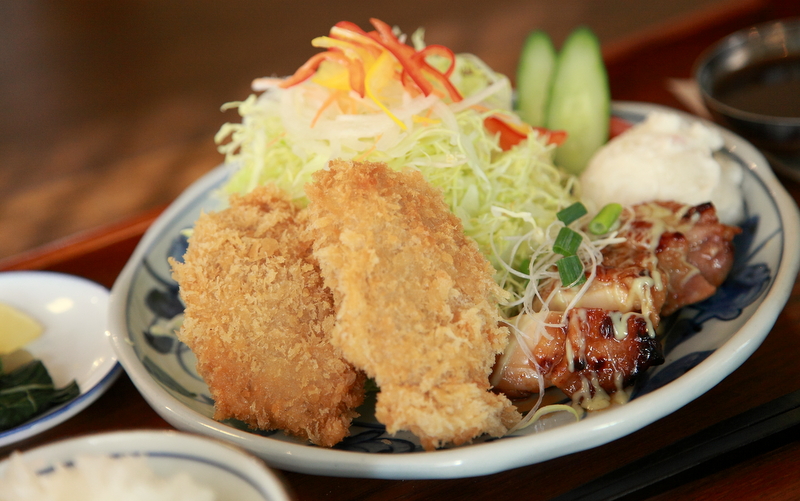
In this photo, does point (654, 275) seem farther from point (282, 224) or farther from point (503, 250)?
point (282, 224)

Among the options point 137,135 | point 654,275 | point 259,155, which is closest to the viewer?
point 654,275

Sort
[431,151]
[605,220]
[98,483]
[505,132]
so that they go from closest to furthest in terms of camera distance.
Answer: [98,483], [605,220], [431,151], [505,132]

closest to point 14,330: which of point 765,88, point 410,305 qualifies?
point 410,305

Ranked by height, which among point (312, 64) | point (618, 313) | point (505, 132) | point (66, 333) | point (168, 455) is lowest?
point (66, 333)

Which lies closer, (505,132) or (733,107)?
(505,132)

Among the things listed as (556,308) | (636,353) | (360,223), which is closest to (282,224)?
(360,223)

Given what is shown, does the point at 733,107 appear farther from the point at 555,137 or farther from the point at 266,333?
the point at 266,333

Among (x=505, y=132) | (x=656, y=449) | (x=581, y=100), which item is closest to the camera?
(x=656, y=449)
